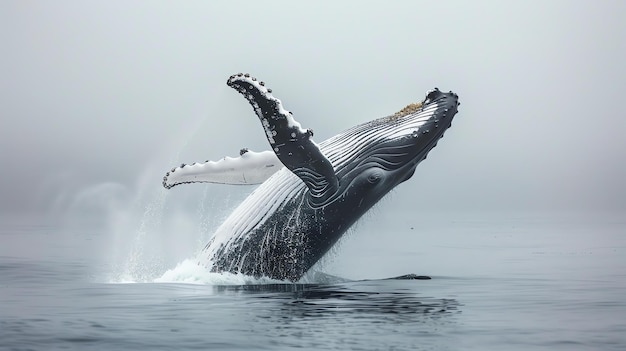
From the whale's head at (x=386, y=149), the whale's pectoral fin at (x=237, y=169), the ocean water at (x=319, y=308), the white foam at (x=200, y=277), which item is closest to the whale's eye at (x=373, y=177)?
the whale's head at (x=386, y=149)

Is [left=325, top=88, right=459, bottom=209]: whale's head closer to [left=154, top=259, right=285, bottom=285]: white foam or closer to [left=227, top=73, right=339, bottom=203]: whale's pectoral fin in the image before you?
[left=227, top=73, right=339, bottom=203]: whale's pectoral fin

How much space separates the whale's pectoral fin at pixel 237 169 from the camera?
15.3m

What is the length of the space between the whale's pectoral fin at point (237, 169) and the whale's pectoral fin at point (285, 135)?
128 centimetres

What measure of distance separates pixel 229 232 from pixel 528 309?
4625 millimetres

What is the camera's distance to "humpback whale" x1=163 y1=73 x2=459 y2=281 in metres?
14.7

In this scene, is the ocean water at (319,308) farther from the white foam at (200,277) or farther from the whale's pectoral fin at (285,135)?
the whale's pectoral fin at (285,135)

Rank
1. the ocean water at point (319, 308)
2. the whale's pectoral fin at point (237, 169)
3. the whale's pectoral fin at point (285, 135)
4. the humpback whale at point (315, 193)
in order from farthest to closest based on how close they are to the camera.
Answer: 1. the whale's pectoral fin at point (237, 169)
2. the humpback whale at point (315, 193)
3. the whale's pectoral fin at point (285, 135)
4. the ocean water at point (319, 308)

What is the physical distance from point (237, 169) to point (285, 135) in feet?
8.04

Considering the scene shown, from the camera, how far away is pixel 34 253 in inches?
1012

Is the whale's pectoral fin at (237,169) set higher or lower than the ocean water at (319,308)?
higher

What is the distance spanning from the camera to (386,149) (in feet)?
49.2

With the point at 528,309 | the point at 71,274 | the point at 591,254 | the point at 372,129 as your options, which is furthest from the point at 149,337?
the point at 591,254

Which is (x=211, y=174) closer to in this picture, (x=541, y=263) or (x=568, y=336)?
(x=568, y=336)

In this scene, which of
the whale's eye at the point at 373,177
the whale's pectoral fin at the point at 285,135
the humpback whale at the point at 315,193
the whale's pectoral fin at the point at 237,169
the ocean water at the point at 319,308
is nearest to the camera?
the ocean water at the point at 319,308
